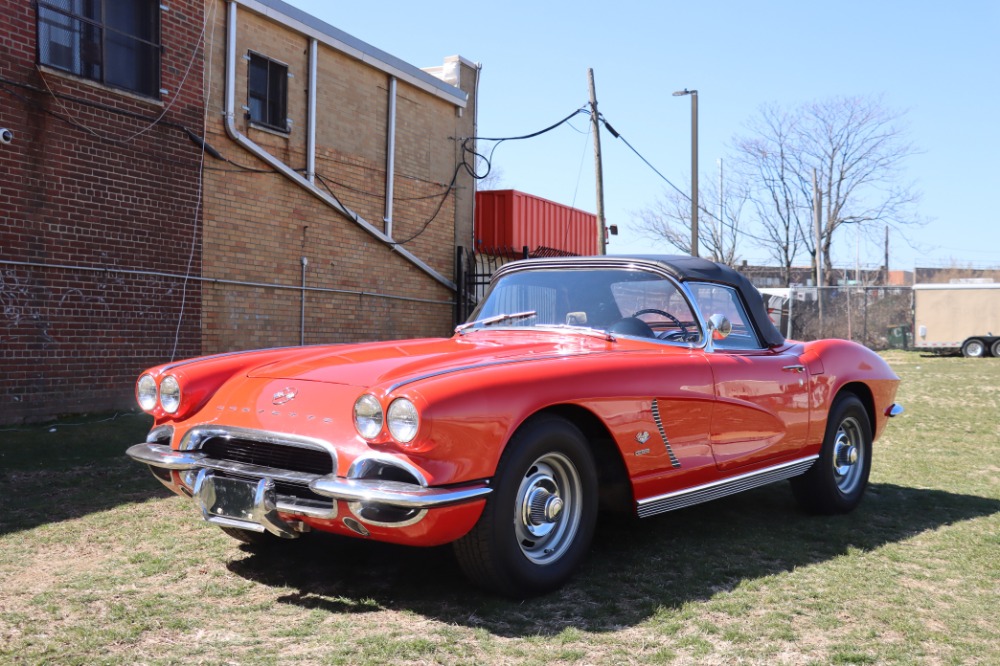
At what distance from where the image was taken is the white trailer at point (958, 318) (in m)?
26.2

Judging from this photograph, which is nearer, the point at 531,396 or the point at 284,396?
the point at 531,396

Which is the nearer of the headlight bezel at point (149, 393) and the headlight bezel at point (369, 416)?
the headlight bezel at point (369, 416)

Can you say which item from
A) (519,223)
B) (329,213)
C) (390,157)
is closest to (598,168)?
(519,223)

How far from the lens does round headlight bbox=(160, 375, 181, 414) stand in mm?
3940

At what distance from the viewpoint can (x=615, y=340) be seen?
4324mm

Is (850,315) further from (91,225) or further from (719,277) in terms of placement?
(719,277)

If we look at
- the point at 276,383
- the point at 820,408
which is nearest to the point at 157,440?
the point at 276,383

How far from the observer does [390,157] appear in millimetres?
13609

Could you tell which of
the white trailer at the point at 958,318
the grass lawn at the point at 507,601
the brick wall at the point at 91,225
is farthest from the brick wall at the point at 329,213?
the white trailer at the point at 958,318

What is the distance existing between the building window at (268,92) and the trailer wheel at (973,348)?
74.3 feet

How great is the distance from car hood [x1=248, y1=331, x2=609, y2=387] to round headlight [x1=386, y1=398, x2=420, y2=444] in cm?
15

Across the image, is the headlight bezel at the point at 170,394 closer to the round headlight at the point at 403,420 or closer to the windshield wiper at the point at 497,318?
the round headlight at the point at 403,420

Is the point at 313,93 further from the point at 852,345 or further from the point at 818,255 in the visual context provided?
the point at 818,255

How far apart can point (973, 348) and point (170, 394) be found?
2739cm
